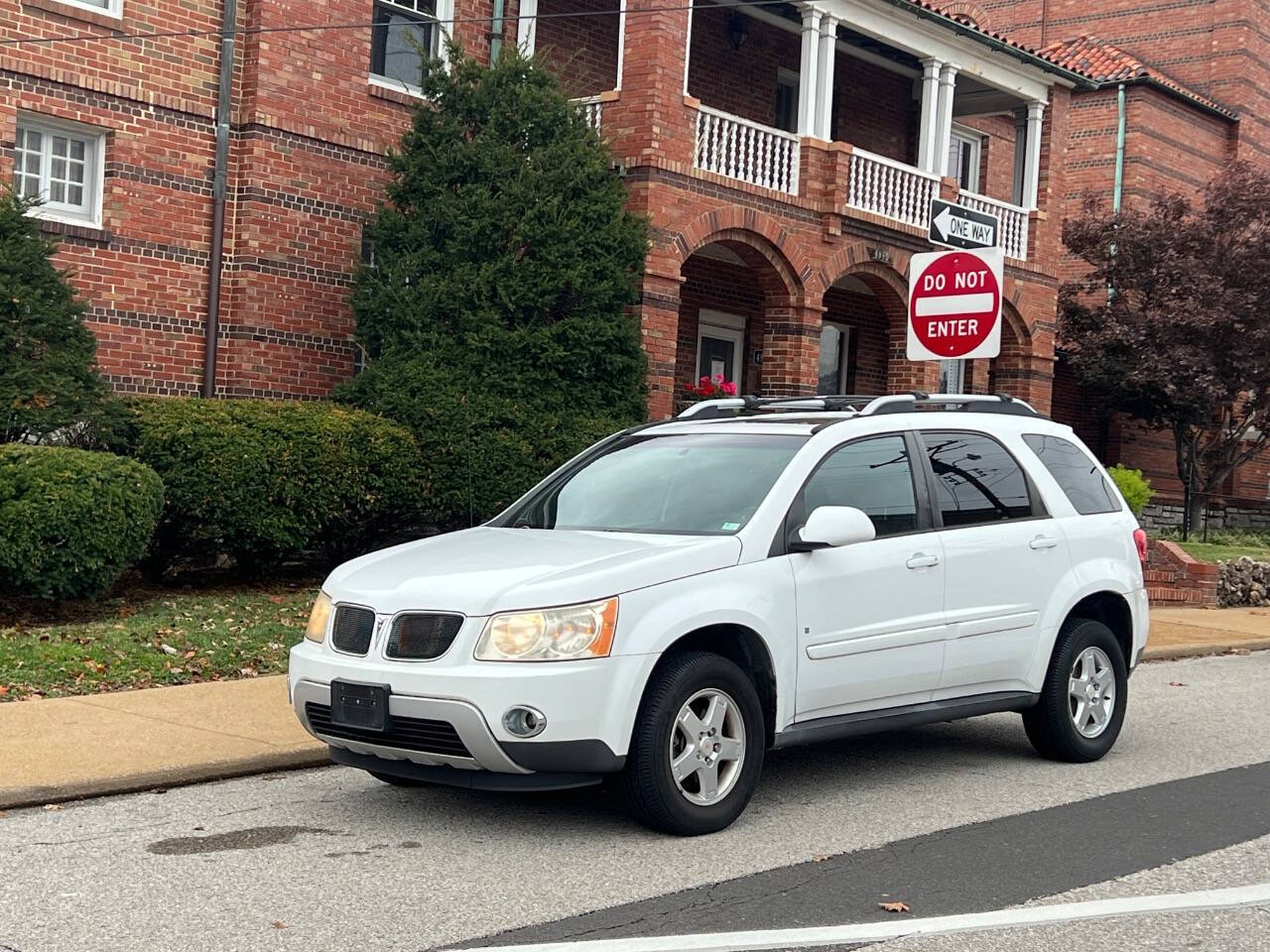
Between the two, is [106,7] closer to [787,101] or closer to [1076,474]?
[787,101]

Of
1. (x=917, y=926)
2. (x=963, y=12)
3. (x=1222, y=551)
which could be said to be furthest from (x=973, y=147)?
(x=917, y=926)

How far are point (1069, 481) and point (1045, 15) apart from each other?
31.6m

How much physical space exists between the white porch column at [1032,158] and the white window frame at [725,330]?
184 inches

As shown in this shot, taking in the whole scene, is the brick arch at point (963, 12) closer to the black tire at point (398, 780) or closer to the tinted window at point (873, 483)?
the tinted window at point (873, 483)

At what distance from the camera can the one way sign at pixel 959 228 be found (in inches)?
537

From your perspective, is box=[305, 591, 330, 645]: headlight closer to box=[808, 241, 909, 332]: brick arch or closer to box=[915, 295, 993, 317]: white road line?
box=[915, 295, 993, 317]: white road line

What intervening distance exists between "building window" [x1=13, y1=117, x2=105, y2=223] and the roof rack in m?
9.29

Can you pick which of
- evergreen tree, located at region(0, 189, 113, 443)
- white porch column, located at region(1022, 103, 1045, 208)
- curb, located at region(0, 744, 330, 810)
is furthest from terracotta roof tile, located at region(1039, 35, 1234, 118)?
curb, located at region(0, 744, 330, 810)

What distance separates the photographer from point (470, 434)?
14.9 meters

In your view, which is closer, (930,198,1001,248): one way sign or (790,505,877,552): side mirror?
(790,505,877,552): side mirror

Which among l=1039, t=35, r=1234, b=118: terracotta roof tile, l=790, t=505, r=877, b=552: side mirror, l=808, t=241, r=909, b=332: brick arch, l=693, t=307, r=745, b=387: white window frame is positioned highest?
l=1039, t=35, r=1234, b=118: terracotta roof tile

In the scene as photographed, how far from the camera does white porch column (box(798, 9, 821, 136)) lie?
64.1 feet

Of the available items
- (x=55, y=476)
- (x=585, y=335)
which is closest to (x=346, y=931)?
(x=55, y=476)

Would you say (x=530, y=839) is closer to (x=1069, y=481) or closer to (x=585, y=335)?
(x=1069, y=481)
